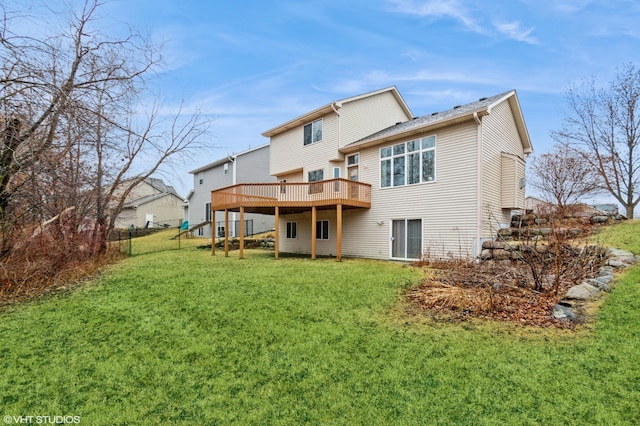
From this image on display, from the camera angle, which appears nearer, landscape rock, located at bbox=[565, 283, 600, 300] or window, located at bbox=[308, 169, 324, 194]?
landscape rock, located at bbox=[565, 283, 600, 300]

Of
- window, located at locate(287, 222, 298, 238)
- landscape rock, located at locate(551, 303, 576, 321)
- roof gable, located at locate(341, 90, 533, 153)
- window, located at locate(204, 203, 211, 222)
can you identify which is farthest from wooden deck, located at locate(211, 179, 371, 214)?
window, located at locate(204, 203, 211, 222)

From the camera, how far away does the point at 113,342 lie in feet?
15.1

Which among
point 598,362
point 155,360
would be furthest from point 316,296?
point 598,362

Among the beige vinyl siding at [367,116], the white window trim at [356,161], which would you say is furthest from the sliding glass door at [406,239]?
the beige vinyl siding at [367,116]

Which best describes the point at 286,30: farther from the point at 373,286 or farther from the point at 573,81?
the point at 573,81

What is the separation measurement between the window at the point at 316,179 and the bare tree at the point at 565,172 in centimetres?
1066

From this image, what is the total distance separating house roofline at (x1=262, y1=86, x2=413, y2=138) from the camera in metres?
14.6

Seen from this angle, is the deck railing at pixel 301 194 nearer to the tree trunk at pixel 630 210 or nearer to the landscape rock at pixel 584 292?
the landscape rock at pixel 584 292

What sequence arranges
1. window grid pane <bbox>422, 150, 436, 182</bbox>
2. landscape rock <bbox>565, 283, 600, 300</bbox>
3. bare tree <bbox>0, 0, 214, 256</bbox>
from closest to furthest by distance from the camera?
bare tree <bbox>0, 0, 214, 256</bbox>, landscape rock <bbox>565, 283, 600, 300</bbox>, window grid pane <bbox>422, 150, 436, 182</bbox>

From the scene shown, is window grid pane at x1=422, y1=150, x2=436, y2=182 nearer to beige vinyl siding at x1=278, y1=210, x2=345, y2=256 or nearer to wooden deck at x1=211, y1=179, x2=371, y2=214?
wooden deck at x1=211, y1=179, x2=371, y2=214

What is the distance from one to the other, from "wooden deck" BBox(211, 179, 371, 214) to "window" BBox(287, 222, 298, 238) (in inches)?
119

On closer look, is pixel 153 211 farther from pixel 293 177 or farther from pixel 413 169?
pixel 413 169

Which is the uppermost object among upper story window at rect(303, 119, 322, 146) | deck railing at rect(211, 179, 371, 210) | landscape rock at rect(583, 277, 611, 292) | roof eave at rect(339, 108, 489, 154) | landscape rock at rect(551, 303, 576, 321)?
upper story window at rect(303, 119, 322, 146)

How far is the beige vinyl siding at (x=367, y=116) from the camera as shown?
14961 millimetres
